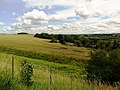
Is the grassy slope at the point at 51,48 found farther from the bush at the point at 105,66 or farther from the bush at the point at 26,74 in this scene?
the bush at the point at 26,74

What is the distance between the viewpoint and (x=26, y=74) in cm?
1194

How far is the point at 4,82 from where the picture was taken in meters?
8.43

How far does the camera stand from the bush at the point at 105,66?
112ft

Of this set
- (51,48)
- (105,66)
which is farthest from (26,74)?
(51,48)

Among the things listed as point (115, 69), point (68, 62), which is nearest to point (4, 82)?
point (115, 69)

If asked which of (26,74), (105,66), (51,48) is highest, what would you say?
(26,74)

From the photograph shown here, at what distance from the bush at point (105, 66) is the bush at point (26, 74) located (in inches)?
864

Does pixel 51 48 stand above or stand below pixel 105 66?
below

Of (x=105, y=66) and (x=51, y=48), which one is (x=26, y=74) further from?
(x=51, y=48)

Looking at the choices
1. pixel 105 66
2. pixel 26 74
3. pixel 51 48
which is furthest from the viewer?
pixel 51 48

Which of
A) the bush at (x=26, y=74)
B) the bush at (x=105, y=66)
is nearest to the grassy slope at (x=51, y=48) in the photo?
the bush at (x=105, y=66)

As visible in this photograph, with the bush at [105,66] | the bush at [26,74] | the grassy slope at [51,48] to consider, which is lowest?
the grassy slope at [51,48]

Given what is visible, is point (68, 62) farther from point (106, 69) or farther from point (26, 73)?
point (26, 73)

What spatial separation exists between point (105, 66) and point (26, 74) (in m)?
27.4
